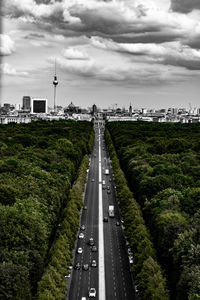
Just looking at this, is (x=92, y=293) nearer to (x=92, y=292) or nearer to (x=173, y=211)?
(x=92, y=292)

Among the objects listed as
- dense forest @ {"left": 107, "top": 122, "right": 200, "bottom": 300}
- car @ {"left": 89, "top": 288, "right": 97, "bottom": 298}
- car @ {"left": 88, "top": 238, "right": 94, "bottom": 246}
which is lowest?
car @ {"left": 89, "top": 288, "right": 97, "bottom": 298}

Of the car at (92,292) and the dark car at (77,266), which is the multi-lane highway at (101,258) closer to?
the dark car at (77,266)

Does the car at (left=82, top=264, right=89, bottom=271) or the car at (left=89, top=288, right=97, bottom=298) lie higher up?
the car at (left=82, top=264, right=89, bottom=271)

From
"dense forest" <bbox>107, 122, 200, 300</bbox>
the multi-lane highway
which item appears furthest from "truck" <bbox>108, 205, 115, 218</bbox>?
"dense forest" <bbox>107, 122, 200, 300</bbox>

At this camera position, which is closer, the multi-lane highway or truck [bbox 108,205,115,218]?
the multi-lane highway

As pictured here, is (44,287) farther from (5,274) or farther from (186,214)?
(186,214)

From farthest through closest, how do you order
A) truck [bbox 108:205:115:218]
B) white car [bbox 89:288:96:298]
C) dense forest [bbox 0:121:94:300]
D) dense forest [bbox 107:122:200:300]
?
truck [bbox 108:205:115:218]
white car [bbox 89:288:96:298]
dense forest [bbox 107:122:200:300]
dense forest [bbox 0:121:94:300]

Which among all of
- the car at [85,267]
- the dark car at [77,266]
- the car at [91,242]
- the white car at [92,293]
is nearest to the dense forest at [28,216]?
the car at [91,242]

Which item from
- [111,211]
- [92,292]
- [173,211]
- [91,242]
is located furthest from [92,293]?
[111,211]

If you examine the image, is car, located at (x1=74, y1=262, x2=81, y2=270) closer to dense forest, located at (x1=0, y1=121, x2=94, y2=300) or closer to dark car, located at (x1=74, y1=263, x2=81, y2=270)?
dark car, located at (x1=74, y1=263, x2=81, y2=270)
